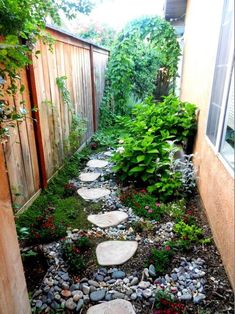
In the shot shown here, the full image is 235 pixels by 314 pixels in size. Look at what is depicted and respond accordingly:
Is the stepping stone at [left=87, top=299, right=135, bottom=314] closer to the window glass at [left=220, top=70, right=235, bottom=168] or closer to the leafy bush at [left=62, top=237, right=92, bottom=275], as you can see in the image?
the leafy bush at [left=62, top=237, right=92, bottom=275]

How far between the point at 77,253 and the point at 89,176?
71.4 inches

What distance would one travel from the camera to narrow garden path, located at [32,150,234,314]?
169 cm

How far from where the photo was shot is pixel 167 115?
4.02 metres

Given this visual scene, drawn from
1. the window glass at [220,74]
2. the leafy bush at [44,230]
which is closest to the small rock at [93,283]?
the leafy bush at [44,230]

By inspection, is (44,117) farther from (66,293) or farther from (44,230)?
(66,293)

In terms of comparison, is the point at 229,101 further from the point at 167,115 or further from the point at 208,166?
the point at 167,115

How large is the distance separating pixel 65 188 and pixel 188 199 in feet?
5.20

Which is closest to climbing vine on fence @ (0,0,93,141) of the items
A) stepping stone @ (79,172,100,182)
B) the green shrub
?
the green shrub

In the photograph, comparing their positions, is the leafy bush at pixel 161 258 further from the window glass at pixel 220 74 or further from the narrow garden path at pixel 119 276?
the window glass at pixel 220 74

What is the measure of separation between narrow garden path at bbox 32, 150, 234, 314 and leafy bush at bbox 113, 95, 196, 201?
60 cm

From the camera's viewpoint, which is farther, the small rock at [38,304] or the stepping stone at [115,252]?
the stepping stone at [115,252]

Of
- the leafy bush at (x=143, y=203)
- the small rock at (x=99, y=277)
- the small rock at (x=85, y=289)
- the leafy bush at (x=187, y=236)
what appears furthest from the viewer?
the leafy bush at (x=143, y=203)

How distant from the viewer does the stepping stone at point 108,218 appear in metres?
2.61

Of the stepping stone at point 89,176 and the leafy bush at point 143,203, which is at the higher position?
the leafy bush at point 143,203
